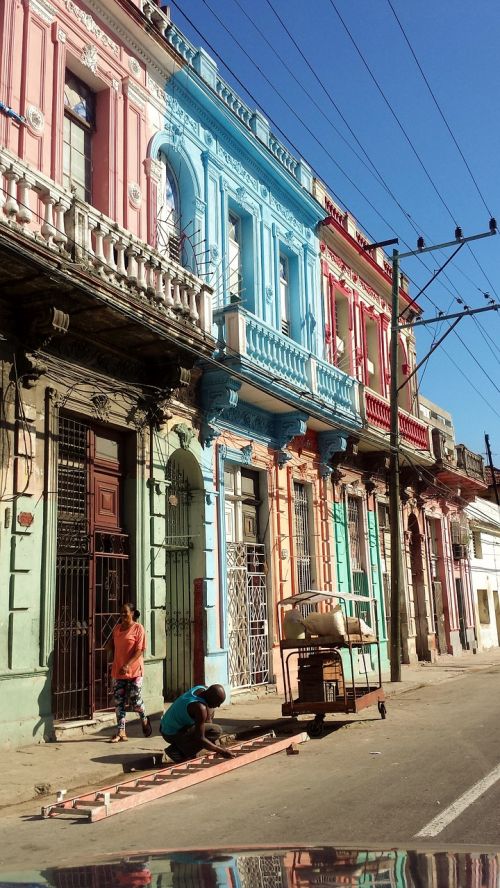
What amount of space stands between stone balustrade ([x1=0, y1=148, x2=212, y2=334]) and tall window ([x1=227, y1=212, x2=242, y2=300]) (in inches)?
104

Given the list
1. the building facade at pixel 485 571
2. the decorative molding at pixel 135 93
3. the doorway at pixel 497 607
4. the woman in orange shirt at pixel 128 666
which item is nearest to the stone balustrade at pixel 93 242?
the decorative molding at pixel 135 93

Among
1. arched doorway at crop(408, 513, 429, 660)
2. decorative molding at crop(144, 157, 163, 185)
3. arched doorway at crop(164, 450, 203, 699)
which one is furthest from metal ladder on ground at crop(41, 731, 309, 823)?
arched doorway at crop(408, 513, 429, 660)

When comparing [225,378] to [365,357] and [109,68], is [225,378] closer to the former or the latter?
[109,68]

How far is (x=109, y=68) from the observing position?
41.4 ft

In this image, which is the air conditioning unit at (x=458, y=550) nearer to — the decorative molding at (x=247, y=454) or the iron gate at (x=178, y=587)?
the decorative molding at (x=247, y=454)

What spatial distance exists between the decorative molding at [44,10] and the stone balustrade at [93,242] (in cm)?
291

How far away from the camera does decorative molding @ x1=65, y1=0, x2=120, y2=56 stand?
469 inches

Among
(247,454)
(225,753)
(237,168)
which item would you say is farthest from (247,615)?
(237,168)

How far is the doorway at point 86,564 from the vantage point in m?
10.6

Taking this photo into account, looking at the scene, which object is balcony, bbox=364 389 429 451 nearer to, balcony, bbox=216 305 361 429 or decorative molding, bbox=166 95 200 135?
balcony, bbox=216 305 361 429

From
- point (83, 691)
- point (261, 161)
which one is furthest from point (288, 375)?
point (83, 691)

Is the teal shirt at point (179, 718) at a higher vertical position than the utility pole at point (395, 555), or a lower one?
lower

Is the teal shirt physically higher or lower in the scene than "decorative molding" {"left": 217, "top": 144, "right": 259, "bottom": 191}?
lower

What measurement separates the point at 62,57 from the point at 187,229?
137 inches
